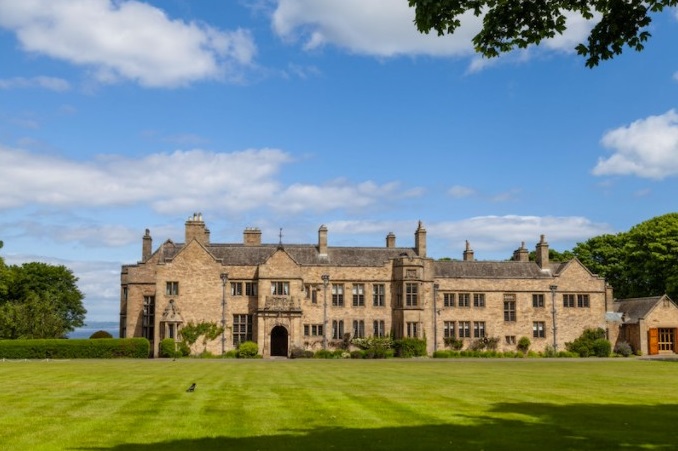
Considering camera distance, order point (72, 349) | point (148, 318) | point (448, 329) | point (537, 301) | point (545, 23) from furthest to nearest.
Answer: point (537, 301)
point (448, 329)
point (148, 318)
point (72, 349)
point (545, 23)

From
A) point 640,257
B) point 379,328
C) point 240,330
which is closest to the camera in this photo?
point 240,330

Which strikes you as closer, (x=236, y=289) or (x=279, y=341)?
(x=236, y=289)

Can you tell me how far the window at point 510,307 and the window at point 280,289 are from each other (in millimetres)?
18979

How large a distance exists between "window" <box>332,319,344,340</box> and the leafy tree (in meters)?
22.6

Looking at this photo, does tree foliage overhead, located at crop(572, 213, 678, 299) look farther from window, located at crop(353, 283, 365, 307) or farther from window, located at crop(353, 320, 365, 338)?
window, located at crop(353, 320, 365, 338)

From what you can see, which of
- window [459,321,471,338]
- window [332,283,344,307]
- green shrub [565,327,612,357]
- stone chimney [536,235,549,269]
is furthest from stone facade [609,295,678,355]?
window [332,283,344,307]

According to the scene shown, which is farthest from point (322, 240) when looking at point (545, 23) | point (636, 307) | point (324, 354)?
point (545, 23)

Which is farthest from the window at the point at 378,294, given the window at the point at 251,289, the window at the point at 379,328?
the window at the point at 251,289

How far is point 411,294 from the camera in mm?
57875

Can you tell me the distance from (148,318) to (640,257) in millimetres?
48031

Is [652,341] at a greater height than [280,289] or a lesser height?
lesser

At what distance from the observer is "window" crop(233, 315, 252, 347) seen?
56.8 metres

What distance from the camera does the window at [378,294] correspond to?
59.1 m

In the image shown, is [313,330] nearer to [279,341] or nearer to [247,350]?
[279,341]
